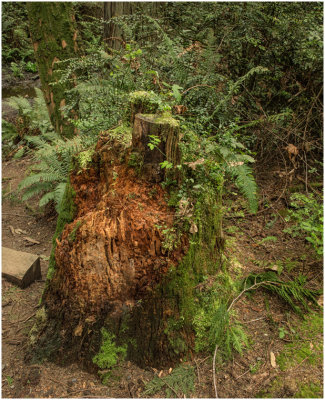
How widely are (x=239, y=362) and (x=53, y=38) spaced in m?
5.35

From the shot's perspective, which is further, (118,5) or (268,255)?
(118,5)

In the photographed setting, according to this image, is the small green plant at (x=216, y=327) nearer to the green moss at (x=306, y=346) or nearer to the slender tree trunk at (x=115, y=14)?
the green moss at (x=306, y=346)

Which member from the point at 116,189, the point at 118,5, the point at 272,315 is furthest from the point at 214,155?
the point at 118,5

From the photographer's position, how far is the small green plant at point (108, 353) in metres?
2.72

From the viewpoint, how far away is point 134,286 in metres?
2.70

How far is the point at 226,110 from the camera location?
4.49 metres

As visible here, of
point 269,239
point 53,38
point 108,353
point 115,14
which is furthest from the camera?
point 115,14

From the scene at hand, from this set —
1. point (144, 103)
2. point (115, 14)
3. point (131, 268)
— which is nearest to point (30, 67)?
point (115, 14)

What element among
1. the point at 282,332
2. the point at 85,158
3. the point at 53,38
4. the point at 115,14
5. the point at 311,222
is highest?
the point at 115,14

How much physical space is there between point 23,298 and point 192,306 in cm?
206

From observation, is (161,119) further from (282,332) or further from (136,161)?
(282,332)

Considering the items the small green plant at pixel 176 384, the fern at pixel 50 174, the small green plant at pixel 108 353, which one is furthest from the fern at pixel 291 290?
the fern at pixel 50 174

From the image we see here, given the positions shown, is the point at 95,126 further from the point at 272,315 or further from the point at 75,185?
the point at 272,315

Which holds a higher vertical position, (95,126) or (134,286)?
(95,126)
